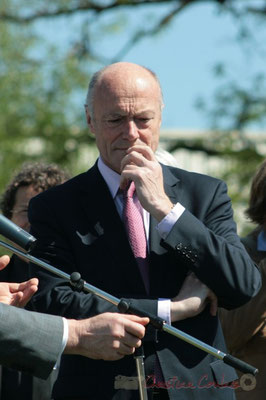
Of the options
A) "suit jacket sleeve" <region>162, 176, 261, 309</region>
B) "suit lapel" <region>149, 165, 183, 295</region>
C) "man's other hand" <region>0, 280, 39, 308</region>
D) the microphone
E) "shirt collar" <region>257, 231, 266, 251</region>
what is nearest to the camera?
the microphone

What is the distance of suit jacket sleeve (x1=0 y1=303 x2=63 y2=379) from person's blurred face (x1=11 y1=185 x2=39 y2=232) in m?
2.13

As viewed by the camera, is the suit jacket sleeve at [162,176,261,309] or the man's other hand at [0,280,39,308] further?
the suit jacket sleeve at [162,176,261,309]

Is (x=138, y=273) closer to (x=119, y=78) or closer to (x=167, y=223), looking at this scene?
(x=167, y=223)

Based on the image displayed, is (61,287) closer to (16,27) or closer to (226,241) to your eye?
(226,241)

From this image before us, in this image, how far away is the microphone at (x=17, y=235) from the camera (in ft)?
12.1

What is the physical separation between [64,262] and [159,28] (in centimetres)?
1170

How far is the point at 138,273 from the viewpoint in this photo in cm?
426

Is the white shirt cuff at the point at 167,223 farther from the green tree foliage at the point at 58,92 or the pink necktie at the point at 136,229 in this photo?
the green tree foliage at the point at 58,92

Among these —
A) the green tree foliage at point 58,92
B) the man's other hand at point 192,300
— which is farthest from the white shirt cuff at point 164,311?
the green tree foliage at point 58,92

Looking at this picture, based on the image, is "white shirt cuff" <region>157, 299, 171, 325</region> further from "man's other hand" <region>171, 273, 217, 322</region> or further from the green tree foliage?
the green tree foliage

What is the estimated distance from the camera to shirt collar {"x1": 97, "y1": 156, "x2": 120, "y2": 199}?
14.9 ft

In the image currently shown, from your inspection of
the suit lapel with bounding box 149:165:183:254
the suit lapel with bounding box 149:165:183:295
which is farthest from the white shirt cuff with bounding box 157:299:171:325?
the suit lapel with bounding box 149:165:183:254

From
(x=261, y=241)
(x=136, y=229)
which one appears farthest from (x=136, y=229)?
(x=261, y=241)

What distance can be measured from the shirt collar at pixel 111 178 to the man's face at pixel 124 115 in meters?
A: 0.03
